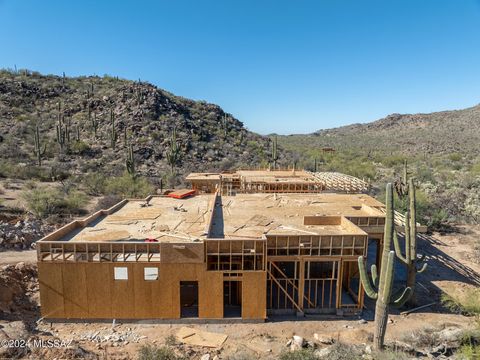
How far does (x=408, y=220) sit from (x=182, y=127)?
46344 mm

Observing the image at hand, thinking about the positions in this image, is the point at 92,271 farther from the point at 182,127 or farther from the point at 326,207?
the point at 182,127

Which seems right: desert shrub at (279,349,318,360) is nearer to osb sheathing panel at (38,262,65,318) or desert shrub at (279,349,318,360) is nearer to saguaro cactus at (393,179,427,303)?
saguaro cactus at (393,179,427,303)

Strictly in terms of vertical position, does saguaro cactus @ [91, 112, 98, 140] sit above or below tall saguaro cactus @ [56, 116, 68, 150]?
above

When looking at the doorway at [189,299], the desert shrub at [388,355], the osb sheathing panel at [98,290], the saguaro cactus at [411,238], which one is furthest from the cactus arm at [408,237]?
the osb sheathing panel at [98,290]

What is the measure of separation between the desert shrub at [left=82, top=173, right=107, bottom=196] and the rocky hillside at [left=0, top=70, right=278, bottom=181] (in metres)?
4.78

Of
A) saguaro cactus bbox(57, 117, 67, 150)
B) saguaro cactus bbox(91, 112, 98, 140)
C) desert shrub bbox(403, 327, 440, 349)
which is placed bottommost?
desert shrub bbox(403, 327, 440, 349)

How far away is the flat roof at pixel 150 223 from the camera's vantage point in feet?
48.7

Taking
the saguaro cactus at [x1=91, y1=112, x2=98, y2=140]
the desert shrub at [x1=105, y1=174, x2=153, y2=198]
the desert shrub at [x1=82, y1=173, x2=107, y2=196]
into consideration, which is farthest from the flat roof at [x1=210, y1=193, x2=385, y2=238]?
the saguaro cactus at [x1=91, y1=112, x2=98, y2=140]

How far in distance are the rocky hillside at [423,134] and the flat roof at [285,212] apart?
5594cm

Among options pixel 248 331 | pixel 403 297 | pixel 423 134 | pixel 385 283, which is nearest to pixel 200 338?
pixel 248 331

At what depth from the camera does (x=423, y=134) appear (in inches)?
3558

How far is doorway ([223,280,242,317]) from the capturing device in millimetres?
13953

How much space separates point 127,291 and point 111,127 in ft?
150

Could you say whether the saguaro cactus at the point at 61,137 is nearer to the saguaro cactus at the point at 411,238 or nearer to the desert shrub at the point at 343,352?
the saguaro cactus at the point at 411,238
